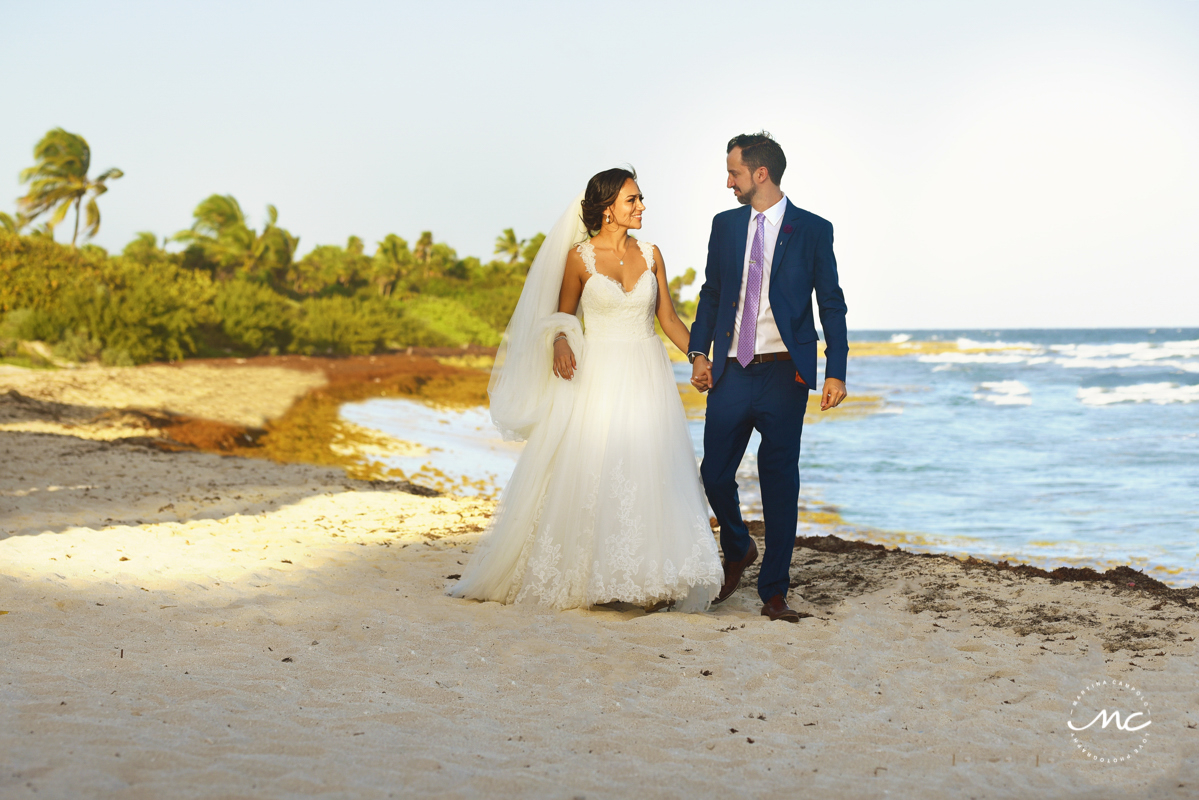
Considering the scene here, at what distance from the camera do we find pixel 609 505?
4332mm

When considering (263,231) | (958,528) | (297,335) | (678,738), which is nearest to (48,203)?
(263,231)

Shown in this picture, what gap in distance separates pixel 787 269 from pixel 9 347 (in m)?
22.9

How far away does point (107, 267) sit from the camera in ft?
82.1

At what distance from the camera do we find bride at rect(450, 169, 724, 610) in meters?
4.31

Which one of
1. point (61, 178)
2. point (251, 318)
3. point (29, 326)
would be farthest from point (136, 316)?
point (61, 178)

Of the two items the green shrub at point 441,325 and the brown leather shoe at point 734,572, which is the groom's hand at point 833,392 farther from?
the green shrub at point 441,325

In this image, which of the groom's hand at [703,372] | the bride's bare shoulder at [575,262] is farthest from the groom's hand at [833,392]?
the bride's bare shoulder at [575,262]

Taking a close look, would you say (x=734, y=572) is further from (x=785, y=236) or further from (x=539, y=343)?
(x=785, y=236)

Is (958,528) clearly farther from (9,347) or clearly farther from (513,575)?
(9,347)

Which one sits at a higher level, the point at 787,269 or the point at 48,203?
the point at 48,203

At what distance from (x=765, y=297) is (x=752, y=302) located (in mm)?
67

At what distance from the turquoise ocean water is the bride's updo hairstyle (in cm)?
508

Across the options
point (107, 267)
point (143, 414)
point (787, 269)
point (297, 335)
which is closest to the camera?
point (787, 269)

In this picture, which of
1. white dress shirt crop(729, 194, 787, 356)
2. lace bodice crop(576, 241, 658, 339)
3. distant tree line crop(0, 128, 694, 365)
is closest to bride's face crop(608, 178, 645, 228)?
lace bodice crop(576, 241, 658, 339)
